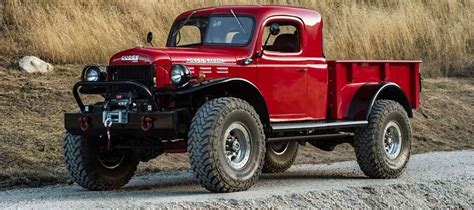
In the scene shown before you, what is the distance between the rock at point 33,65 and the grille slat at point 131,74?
710cm

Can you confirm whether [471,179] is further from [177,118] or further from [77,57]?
[77,57]

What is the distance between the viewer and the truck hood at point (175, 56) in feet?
37.7

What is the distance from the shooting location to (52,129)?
53.8 feet

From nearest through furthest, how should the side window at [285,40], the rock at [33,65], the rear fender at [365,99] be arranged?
the side window at [285,40], the rear fender at [365,99], the rock at [33,65]

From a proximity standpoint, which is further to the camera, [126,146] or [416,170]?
[416,170]

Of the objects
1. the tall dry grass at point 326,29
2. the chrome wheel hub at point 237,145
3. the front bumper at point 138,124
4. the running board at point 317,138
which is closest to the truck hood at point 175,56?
the front bumper at point 138,124

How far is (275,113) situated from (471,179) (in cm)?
261

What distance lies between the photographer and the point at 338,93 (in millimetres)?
13258

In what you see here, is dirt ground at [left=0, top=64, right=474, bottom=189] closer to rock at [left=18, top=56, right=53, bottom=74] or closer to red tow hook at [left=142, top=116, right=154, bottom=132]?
rock at [left=18, top=56, right=53, bottom=74]

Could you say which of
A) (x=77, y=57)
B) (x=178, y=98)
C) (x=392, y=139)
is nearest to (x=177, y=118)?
(x=178, y=98)

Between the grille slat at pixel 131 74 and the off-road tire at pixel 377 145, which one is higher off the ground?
the grille slat at pixel 131 74

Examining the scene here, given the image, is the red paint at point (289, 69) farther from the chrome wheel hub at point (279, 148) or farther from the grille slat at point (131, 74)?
the chrome wheel hub at point (279, 148)

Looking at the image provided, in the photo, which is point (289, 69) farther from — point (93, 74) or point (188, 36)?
point (93, 74)

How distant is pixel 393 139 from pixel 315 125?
1.58m
